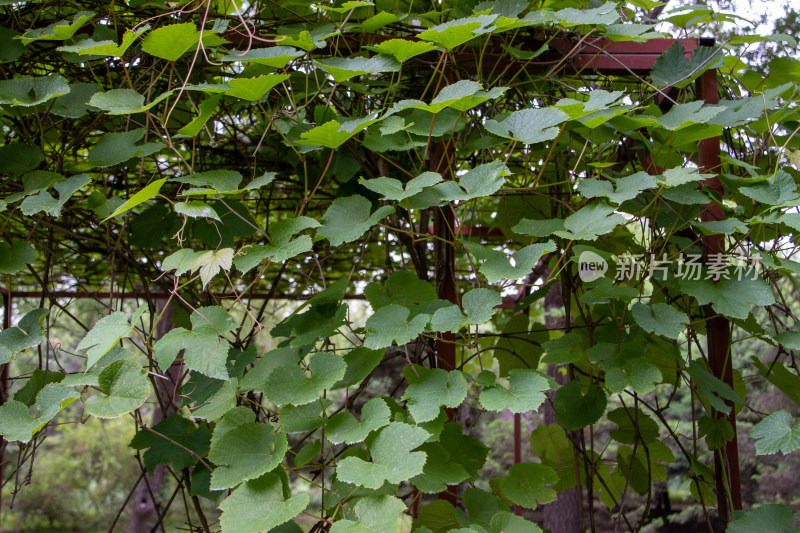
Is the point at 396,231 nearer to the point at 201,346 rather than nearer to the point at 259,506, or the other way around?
the point at 201,346

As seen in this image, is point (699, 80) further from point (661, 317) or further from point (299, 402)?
point (299, 402)

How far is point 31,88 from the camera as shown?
1.32 m

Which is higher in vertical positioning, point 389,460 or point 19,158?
point 19,158

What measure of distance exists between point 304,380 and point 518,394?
38 cm

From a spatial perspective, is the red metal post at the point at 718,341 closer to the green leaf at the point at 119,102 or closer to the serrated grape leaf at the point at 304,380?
the serrated grape leaf at the point at 304,380

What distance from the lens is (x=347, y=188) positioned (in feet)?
5.24

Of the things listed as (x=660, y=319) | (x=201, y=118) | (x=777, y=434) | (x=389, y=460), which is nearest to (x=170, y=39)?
(x=201, y=118)

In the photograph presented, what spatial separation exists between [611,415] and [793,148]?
36.1 inches

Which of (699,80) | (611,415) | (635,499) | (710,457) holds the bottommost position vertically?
(635,499)

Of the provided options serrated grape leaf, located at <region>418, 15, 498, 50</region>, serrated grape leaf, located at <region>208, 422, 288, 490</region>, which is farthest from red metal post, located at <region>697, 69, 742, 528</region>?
serrated grape leaf, located at <region>208, 422, 288, 490</region>

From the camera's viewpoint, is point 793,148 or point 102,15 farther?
point 793,148

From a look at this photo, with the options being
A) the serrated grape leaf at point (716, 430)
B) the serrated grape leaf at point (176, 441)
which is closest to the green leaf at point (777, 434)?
the serrated grape leaf at point (716, 430)

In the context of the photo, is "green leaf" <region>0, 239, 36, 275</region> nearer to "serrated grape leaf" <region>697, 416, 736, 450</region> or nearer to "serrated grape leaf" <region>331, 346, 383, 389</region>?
"serrated grape leaf" <region>331, 346, 383, 389</region>

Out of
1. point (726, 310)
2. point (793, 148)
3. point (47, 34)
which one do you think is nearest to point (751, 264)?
point (726, 310)
